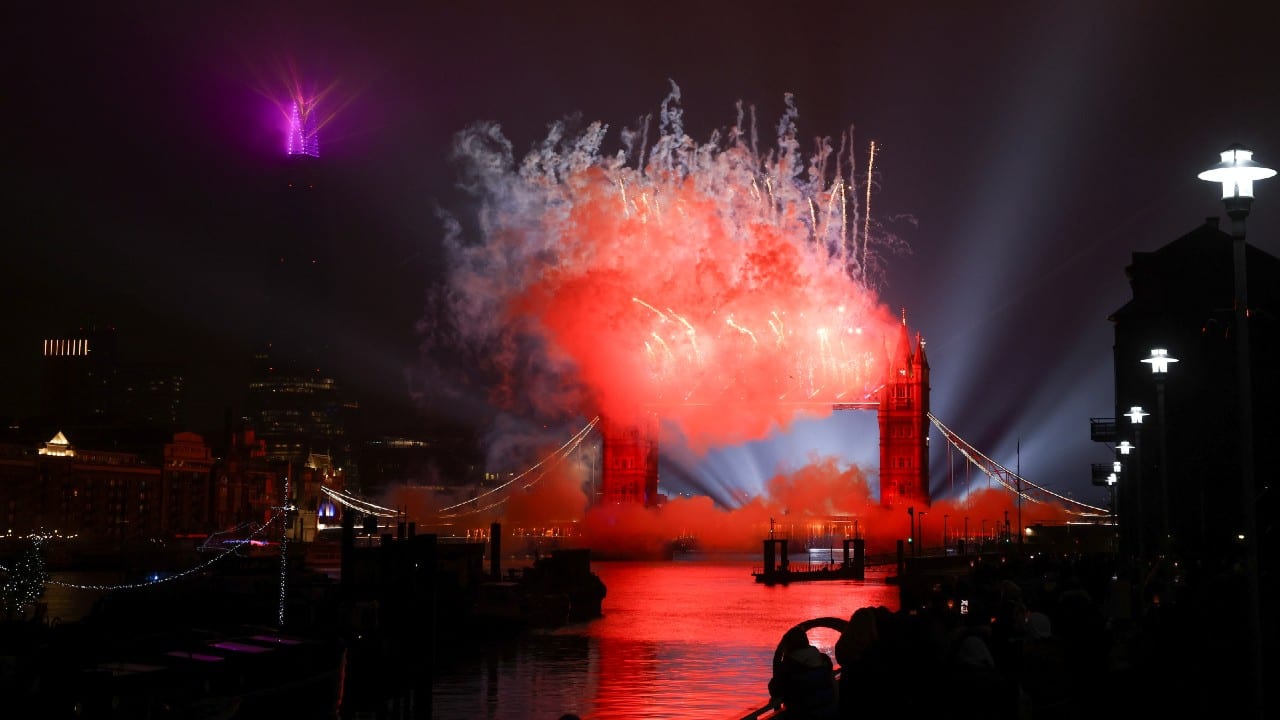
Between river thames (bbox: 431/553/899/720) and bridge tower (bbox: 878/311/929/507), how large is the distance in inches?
1735

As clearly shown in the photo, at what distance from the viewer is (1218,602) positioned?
45.2 ft

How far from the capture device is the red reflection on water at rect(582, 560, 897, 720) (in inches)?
1228

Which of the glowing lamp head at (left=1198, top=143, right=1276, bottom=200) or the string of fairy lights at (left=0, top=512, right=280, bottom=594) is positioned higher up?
the glowing lamp head at (left=1198, top=143, right=1276, bottom=200)

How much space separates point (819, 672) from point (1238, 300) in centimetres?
542

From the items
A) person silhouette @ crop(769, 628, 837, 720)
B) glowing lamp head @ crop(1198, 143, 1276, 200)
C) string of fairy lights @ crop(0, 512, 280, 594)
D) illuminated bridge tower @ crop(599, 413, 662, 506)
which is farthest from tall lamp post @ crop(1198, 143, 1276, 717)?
illuminated bridge tower @ crop(599, 413, 662, 506)

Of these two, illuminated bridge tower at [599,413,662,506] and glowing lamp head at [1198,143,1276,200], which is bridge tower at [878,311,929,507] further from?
glowing lamp head at [1198,143,1276,200]

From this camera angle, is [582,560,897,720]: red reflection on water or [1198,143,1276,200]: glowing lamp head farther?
[582,560,897,720]: red reflection on water

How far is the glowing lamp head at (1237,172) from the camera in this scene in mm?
11359

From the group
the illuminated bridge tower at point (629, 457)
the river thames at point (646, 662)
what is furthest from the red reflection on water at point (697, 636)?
the illuminated bridge tower at point (629, 457)

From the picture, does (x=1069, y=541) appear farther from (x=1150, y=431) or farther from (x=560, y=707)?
(x=560, y=707)

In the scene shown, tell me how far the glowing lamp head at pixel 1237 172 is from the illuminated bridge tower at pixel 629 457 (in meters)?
102

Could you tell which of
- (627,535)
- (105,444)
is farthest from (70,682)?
(105,444)

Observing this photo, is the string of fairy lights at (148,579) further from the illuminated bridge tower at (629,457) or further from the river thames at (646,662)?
the illuminated bridge tower at (629,457)

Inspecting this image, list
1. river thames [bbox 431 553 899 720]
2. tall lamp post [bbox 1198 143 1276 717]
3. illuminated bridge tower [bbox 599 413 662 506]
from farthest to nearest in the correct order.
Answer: illuminated bridge tower [bbox 599 413 662 506] → river thames [bbox 431 553 899 720] → tall lamp post [bbox 1198 143 1276 717]
